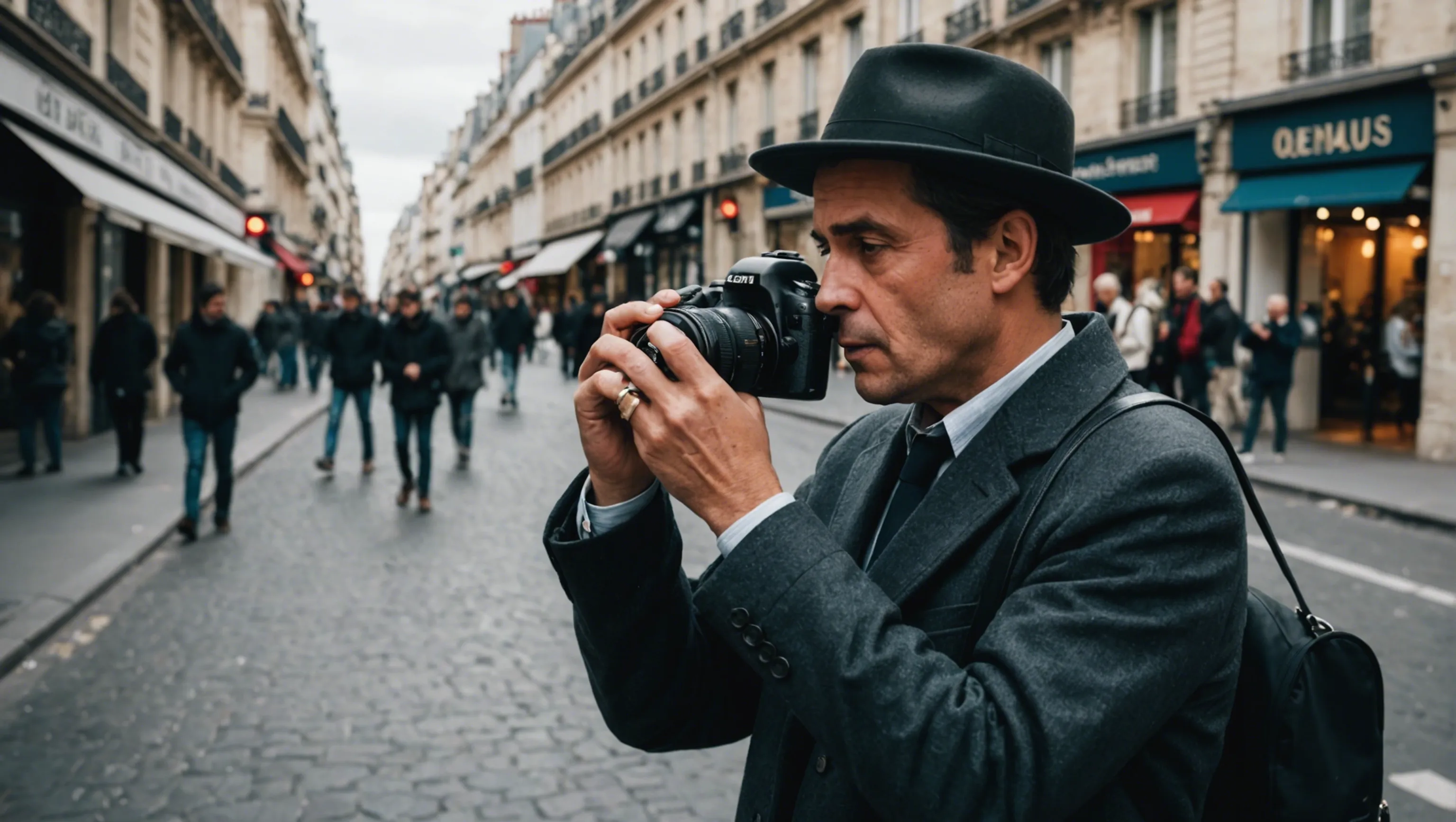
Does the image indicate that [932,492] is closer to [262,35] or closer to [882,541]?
[882,541]

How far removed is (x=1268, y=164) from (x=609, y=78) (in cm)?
3433

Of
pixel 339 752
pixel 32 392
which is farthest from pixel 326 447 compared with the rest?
pixel 339 752

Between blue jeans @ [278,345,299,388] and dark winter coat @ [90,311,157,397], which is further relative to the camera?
blue jeans @ [278,345,299,388]

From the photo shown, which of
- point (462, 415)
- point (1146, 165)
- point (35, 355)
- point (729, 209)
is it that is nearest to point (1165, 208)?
point (1146, 165)

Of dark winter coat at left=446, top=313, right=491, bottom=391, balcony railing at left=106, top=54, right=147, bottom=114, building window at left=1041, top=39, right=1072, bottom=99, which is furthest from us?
building window at left=1041, top=39, right=1072, bottom=99

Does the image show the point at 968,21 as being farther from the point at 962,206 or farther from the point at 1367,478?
the point at 962,206

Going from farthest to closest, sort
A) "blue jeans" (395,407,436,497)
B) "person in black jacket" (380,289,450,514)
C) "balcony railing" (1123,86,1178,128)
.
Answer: "balcony railing" (1123,86,1178,128) < "person in black jacket" (380,289,450,514) < "blue jeans" (395,407,436,497)

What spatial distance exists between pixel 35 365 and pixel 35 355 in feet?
0.31

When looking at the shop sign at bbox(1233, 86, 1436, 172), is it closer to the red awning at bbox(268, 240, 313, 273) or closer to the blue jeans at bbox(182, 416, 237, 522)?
the blue jeans at bbox(182, 416, 237, 522)

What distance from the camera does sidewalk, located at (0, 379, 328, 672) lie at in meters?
6.46

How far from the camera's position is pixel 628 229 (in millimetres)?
41562

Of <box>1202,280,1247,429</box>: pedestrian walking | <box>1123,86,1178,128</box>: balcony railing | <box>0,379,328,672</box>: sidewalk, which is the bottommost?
<box>0,379,328,672</box>: sidewalk

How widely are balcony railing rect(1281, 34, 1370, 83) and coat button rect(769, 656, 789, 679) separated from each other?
15.1 meters

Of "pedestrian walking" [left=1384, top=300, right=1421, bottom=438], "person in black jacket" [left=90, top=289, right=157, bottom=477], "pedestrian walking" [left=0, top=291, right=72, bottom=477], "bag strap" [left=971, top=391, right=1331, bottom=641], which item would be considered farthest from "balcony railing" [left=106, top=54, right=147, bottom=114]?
"bag strap" [left=971, top=391, right=1331, bottom=641]
